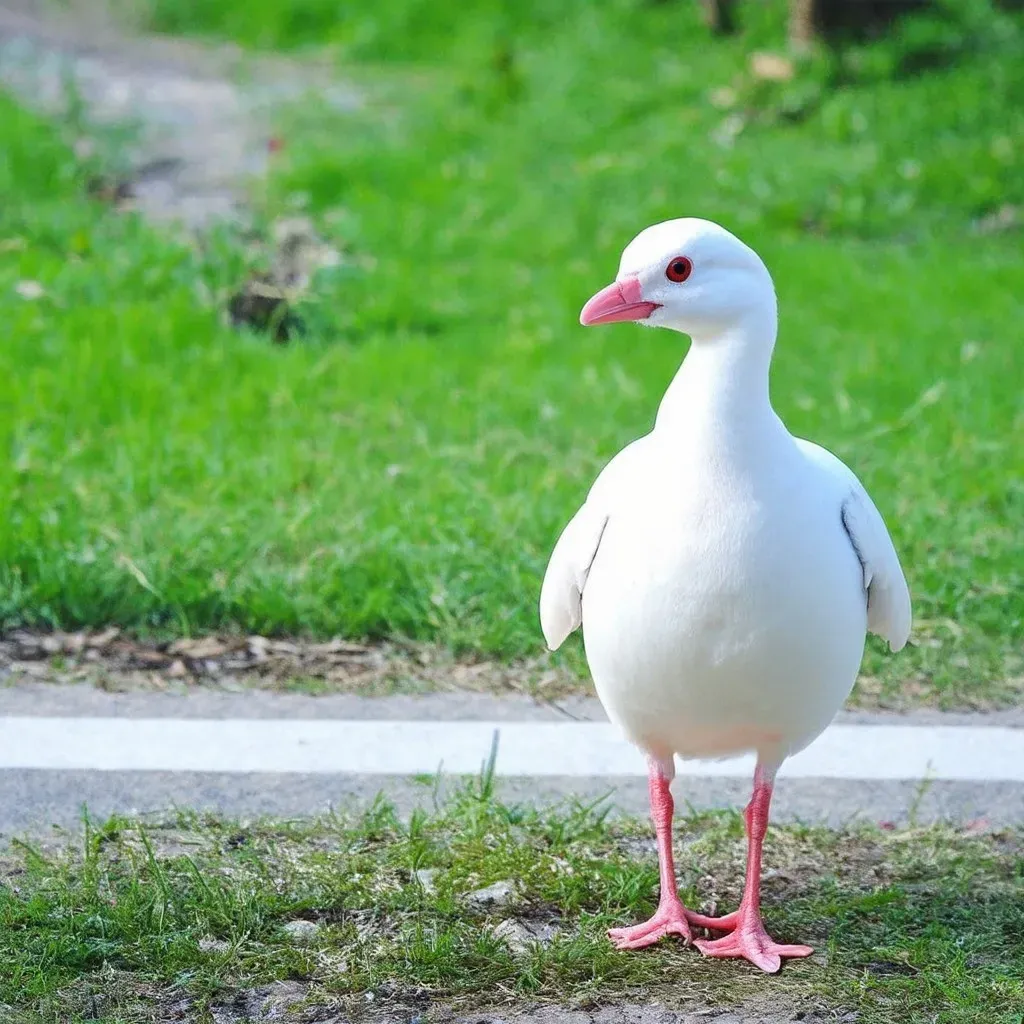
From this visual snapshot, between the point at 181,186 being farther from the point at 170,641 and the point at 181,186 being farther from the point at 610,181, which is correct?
the point at 170,641

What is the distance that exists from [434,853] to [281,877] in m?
0.30

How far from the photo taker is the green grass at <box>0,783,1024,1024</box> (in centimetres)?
289

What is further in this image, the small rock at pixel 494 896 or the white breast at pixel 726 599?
the small rock at pixel 494 896

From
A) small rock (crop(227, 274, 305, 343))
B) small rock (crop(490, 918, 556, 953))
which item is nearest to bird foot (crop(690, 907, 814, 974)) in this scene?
small rock (crop(490, 918, 556, 953))

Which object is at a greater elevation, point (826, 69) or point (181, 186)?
point (826, 69)

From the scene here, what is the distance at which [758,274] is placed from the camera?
112 inches

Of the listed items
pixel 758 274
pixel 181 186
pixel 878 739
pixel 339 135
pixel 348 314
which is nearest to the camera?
pixel 758 274

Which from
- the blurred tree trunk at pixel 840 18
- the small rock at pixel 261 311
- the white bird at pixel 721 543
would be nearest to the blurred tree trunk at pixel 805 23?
the blurred tree trunk at pixel 840 18

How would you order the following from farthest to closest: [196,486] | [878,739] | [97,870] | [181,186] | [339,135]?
[339,135] → [181,186] → [196,486] → [878,739] → [97,870]

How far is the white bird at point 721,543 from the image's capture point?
2.79 metres

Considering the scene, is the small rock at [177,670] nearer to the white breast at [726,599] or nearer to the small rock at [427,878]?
the small rock at [427,878]

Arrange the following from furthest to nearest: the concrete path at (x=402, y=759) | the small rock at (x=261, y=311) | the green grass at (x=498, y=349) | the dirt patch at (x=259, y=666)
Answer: the small rock at (x=261, y=311)
the green grass at (x=498, y=349)
the dirt patch at (x=259, y=666)
the concrete path at (x=402, y=759)

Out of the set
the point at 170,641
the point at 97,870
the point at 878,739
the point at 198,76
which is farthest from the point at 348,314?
the point at 198,76

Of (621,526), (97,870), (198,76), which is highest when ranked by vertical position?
(198,76)
